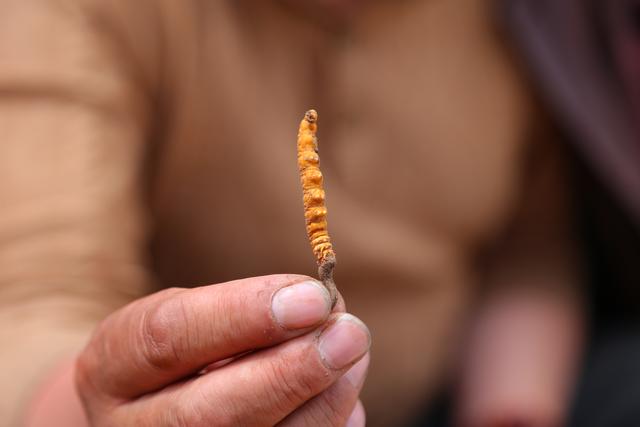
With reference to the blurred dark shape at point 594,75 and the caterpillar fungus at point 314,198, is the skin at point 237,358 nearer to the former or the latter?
the caterpillar fungus at point 314,198

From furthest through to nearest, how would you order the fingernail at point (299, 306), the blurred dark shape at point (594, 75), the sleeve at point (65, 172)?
the blurred dark shape at point (594, 75) → the sleeve at point (65, 172) → the fingernail at point (299, 306)

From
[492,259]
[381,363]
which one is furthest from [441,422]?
[492,259]

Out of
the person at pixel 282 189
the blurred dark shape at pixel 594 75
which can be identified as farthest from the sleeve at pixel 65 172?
the blurred dark shape at pixel 594 75

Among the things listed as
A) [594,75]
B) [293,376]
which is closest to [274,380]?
[293,376]

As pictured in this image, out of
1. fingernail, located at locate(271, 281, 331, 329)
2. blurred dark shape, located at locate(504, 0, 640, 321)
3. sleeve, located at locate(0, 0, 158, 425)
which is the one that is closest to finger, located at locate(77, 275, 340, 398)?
fingernail, located at locate(271, 281, 331, 329)

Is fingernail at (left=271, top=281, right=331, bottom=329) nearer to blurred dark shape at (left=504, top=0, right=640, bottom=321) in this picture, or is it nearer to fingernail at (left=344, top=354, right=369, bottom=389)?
fingernail at (left=344, top=354, right=369, bottom=389)

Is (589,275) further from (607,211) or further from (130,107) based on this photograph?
(130,107)

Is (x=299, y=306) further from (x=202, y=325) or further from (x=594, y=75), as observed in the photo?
(x=594, y=75)
